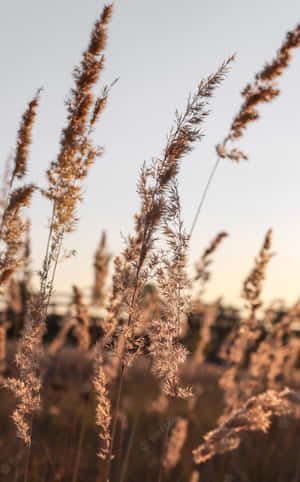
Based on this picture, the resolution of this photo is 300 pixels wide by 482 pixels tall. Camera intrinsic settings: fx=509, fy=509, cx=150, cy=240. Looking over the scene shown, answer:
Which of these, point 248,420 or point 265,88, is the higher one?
point 265,88

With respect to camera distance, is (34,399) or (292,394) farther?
(292,394)

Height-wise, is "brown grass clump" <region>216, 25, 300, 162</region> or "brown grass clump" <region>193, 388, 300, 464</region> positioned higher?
"brown grass clump" <region>216, 25, 300, 162</region>

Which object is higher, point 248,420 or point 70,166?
point 70,166

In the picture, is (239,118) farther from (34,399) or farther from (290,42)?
(34,399)

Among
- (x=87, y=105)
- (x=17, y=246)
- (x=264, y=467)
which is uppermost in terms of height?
(x=87, y=105)

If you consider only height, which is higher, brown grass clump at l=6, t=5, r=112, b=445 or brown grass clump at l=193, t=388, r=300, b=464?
brown grass clump at l=6, t=5, r=112, b=445

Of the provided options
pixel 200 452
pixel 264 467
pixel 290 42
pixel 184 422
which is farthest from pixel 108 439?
pixel 264 467

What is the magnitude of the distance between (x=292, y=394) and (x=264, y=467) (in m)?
3.44

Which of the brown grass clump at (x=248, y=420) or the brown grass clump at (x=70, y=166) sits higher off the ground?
the brown grass clump at (x=70, y=166)

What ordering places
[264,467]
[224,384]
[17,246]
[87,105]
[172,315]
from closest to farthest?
[172,315] → [87,105] → [17,246] → [224,384] → [264,467]

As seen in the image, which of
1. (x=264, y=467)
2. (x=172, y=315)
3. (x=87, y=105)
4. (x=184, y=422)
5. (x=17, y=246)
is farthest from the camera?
(x=264, y=467)

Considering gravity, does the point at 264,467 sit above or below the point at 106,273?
below

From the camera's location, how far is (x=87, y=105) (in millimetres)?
2104

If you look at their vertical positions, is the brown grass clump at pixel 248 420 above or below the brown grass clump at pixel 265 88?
below
